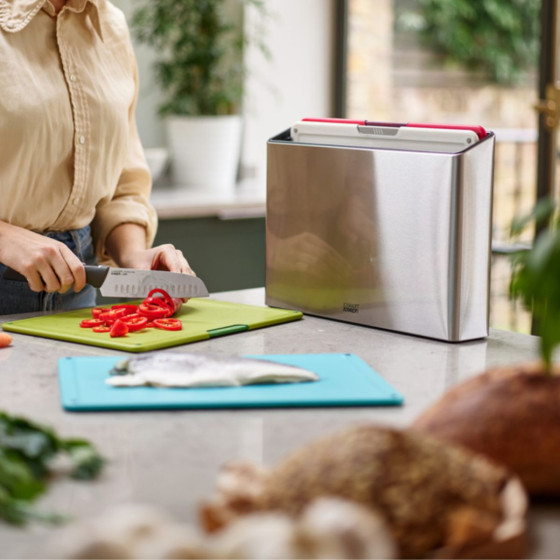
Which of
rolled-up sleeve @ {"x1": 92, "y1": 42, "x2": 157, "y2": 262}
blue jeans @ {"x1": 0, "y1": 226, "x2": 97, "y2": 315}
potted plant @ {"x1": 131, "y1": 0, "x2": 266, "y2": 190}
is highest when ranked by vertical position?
potted plant @ {"x1": 131, "y1": 0, "x2": 266, "y2": 190}

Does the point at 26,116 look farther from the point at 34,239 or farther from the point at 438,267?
the point at 438,267

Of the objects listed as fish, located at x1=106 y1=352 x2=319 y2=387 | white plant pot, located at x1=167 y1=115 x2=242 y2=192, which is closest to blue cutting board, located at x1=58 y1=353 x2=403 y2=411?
fish, located at x1=106 y1=352 x2=319 y2=387

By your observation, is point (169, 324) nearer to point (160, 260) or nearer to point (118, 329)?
point (118, 329)

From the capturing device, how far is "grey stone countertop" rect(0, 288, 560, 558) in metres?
0.81

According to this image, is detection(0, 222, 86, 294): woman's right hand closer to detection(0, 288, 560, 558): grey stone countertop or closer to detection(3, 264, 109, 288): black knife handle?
detection(3, 264, 109, 288): black knife handle

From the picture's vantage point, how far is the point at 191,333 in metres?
1.48

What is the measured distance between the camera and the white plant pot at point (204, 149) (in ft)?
12.0

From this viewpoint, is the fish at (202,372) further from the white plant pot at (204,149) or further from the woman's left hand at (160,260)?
the white plant pot at (204,149)

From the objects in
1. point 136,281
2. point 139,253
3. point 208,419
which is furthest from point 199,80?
point 208,419

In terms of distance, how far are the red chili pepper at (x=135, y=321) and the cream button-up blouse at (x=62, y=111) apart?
37cm

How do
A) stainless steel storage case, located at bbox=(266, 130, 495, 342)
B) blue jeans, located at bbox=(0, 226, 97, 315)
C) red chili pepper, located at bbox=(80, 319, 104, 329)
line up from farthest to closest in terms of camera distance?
blue jeans, located at bbox=(0, 226, 97, 315), red chili pepper, located at bbox=(80, 319, 104, 329), stainless steel storage case, located at bbox=(266, 130, 495, 342)

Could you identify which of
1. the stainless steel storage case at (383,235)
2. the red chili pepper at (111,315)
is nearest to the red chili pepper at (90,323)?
the red chili pepper at (111,315)

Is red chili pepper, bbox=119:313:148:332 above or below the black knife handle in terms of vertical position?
below

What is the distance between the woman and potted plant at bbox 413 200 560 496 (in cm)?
92
